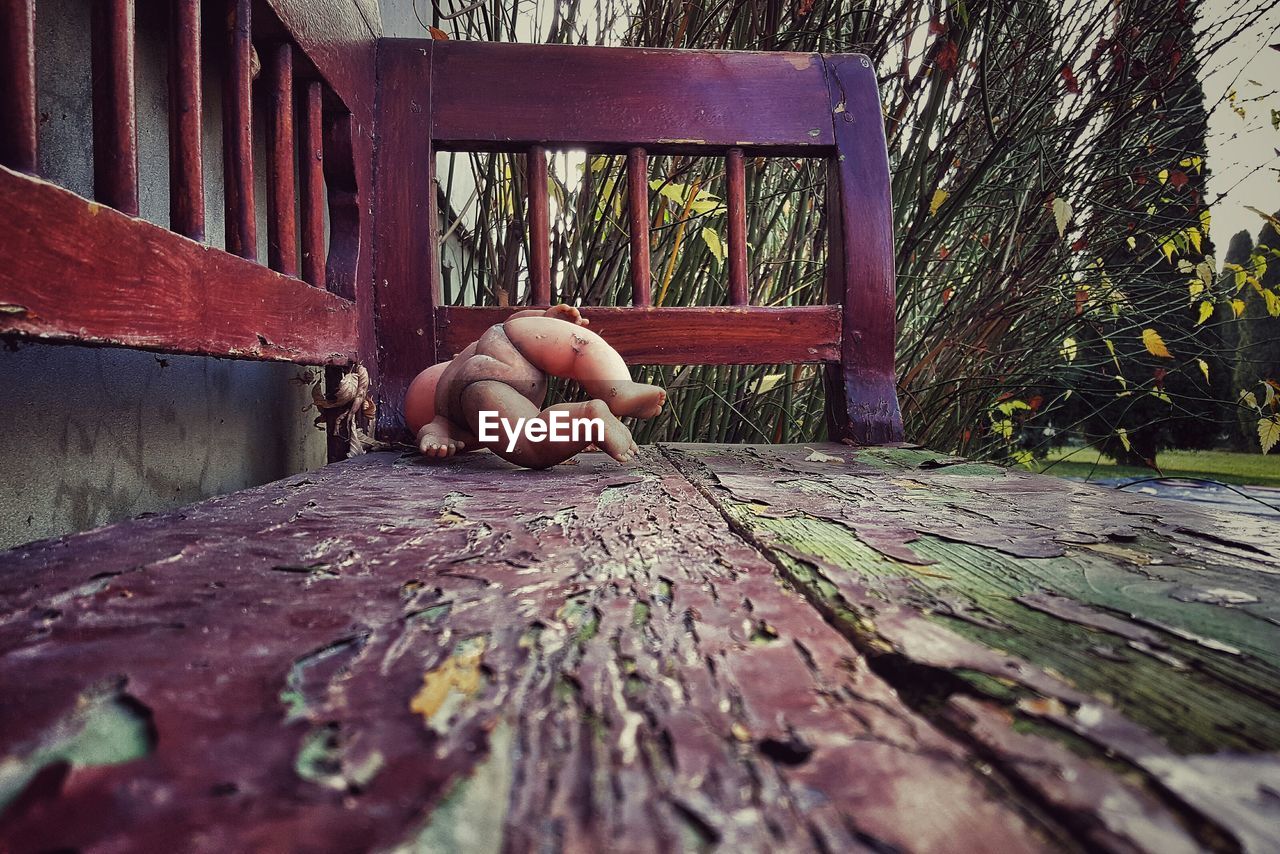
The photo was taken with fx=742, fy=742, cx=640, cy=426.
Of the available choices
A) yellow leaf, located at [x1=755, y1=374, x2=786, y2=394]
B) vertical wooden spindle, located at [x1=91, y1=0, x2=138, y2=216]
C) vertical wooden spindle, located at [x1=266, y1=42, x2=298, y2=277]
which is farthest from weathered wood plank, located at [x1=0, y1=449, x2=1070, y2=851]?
yellow leaf, located at [x1=755, y1=374, x2=786, y2=394]

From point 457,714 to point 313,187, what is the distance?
92 cm

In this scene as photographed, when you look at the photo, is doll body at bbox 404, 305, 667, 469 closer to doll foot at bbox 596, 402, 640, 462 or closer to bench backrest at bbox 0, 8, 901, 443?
doll foot at bbox 596, 402, 640, 462

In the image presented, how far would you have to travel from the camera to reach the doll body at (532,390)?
871 millimetres

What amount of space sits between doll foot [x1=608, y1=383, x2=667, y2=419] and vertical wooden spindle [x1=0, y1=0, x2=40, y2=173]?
0.61m

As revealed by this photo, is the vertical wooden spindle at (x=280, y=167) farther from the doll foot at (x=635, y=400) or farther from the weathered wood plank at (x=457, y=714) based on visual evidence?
the weathered wood plank at (x=457, y=714)

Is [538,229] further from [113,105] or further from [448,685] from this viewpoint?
[448,685]

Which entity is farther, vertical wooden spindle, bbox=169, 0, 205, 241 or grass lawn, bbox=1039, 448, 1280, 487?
grass lawn, bbox=1039, 448, 1280, 487

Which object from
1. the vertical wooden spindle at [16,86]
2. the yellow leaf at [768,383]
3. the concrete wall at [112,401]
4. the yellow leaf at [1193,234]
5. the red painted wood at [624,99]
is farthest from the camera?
the yellow leaf at [1193,234]

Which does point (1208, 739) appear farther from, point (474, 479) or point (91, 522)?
point (91, 522)

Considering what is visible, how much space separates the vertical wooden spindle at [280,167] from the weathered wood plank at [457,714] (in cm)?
54

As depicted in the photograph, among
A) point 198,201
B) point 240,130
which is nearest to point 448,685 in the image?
point 198,201

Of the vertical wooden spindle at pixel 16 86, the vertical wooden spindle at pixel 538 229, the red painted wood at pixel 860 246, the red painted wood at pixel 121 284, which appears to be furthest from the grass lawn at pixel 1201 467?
the vertical wooden spindle at pixel 16 86

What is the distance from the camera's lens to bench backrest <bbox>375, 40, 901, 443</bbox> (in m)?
1.23

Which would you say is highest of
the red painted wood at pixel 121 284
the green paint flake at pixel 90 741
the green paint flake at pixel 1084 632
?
the red painted wood at pixel 121 284
